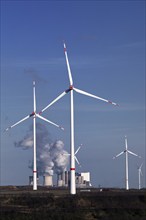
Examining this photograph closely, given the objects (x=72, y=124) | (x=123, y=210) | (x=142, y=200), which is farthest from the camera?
(x=72, y=124)

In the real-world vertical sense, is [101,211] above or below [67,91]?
below

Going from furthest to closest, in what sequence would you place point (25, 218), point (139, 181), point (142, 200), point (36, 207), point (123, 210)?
point (139, 181)
point (142, 200)
point (36, 207)
point (123, 210)
point (25, 218)

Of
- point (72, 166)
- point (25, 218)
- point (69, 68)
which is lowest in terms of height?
point (25, 218)

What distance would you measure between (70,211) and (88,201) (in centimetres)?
1370

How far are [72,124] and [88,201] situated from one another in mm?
14403

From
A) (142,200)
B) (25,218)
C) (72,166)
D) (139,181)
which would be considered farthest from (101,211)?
(139,181)

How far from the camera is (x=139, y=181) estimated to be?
185 metres

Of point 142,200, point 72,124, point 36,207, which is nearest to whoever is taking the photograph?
point 36,207

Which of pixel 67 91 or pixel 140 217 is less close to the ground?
pixel 67 91

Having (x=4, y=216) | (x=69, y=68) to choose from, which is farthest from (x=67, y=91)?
(x=4, y=216)

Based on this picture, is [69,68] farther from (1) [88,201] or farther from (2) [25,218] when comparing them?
(2) [25,218]

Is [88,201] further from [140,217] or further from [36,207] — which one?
[140,217]

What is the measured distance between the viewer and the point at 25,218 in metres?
67.5

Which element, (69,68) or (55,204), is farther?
(69,68)
